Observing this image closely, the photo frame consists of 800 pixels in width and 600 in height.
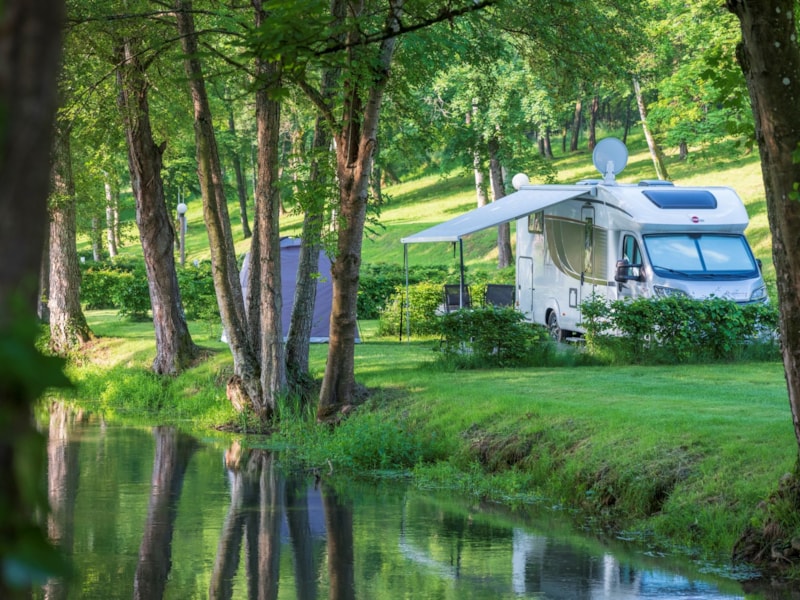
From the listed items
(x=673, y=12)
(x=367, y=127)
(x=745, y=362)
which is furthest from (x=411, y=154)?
(x=673, y=12)

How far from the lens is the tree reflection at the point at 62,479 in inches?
350

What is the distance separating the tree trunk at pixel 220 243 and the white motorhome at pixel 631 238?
3607 millimetres

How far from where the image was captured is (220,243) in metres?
16.3

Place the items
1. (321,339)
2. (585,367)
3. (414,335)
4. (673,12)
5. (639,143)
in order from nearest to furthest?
(585,367), (321,339), (414,335), (673,12), (639,143)

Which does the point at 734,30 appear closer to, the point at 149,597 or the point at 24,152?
the point at 149,597

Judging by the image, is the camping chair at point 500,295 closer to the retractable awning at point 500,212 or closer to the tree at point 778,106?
the retractable awning at point 500,212

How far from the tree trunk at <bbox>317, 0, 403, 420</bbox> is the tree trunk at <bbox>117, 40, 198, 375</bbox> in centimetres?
550

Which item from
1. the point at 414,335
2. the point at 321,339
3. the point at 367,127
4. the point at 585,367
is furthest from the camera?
the point at 414,335

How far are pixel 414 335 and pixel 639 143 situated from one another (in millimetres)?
40740

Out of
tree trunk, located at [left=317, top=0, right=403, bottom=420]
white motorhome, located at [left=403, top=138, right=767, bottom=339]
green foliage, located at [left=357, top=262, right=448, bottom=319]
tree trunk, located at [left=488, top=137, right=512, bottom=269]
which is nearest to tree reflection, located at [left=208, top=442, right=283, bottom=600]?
tree trunk, located at [left=317, top=0, right=403, bottom=420]

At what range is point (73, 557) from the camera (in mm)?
8711

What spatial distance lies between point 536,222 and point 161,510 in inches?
488

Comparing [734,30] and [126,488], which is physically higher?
[734,30]

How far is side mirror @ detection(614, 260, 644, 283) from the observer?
58.4ft
